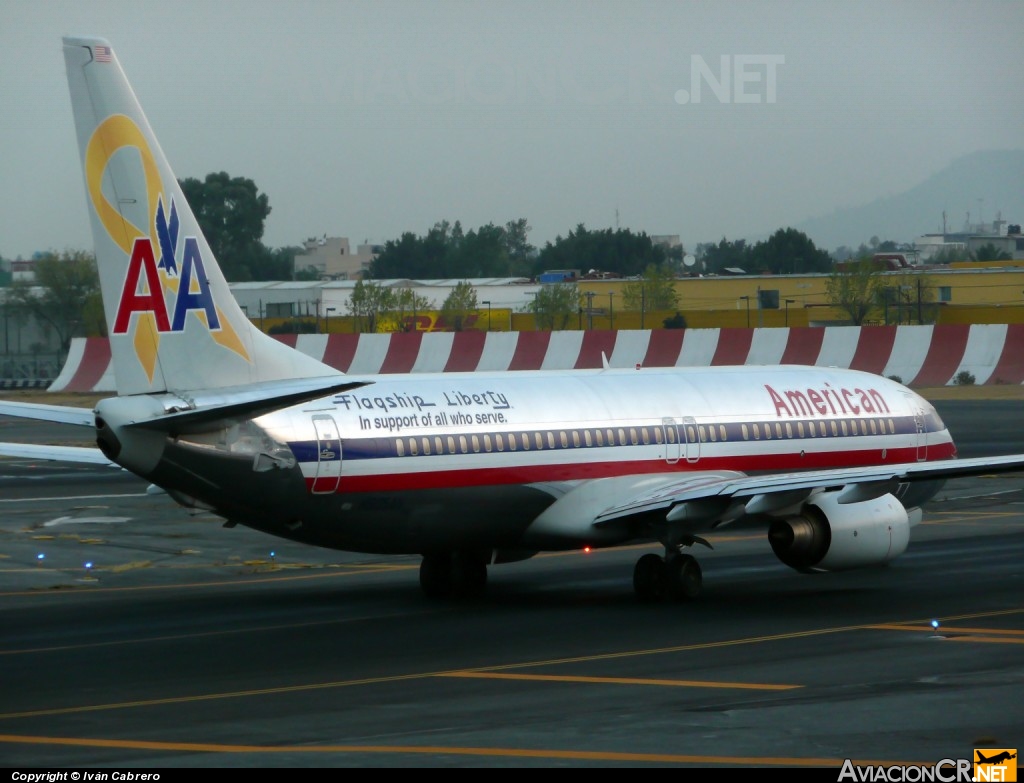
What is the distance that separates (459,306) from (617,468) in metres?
94.6

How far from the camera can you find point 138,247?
79.6ft

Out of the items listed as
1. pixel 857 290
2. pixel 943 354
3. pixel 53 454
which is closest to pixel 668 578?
pixel 53 454

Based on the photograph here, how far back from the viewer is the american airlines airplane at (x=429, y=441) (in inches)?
949

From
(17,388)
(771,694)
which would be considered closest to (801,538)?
(771,694)

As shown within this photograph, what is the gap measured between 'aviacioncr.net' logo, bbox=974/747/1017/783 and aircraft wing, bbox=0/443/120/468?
53.9 feet

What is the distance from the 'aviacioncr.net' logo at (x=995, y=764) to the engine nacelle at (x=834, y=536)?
456 inches

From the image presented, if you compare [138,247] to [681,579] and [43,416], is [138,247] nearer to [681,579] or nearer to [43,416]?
[43,416]

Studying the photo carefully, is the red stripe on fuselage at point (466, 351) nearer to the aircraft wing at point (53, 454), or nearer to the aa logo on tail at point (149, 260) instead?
the aircraft wing at point (53, 454)

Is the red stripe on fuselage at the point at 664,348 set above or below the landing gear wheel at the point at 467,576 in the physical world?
above

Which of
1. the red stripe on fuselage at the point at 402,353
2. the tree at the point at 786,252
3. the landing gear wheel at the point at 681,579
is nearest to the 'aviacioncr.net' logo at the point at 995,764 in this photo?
the landing gear wheel at the point at 681,579

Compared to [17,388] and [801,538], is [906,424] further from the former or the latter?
[17,388]

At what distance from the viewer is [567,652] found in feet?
72.4

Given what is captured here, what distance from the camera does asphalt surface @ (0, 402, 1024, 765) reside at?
1584 centimetres

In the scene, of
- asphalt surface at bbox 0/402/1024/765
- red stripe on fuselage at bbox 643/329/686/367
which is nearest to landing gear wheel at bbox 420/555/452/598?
asphalt surface at bbox 0/402/1024/765
